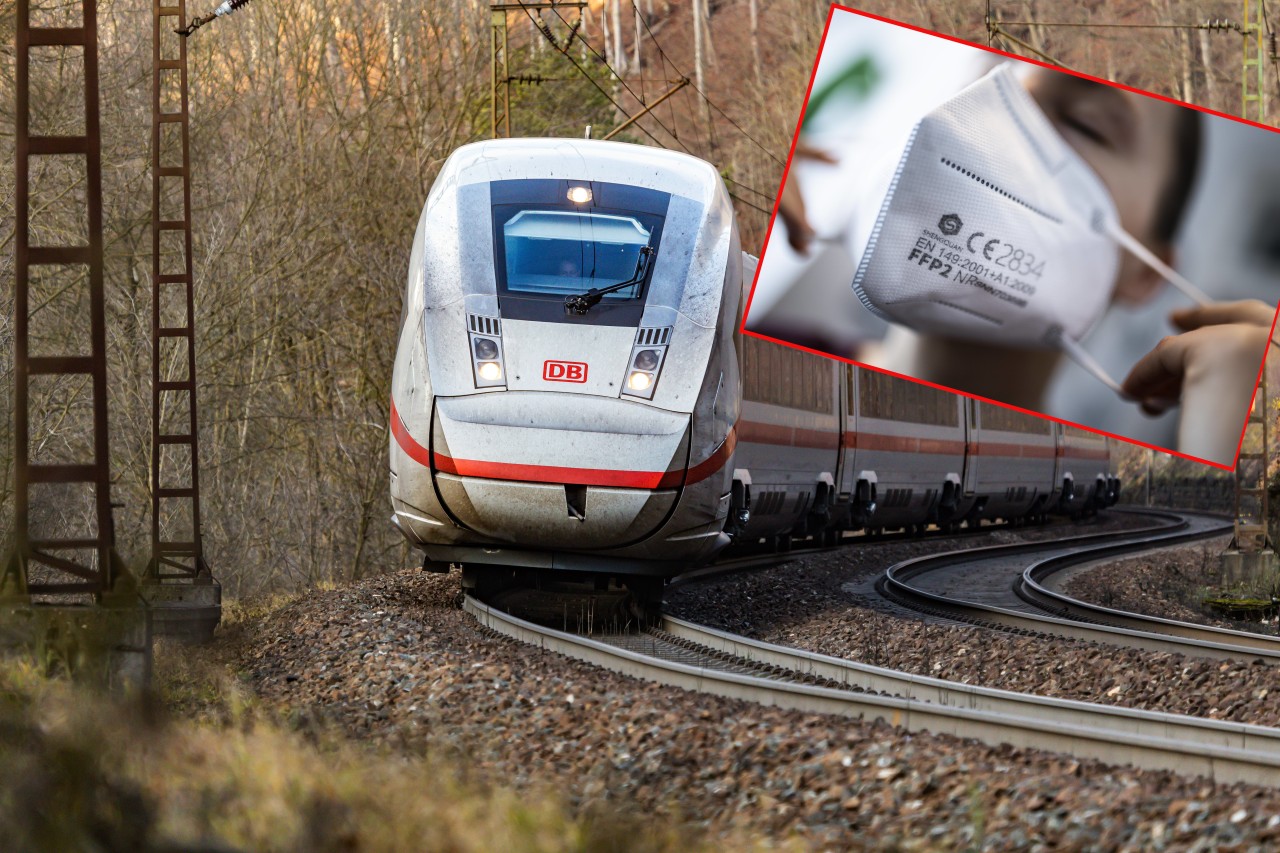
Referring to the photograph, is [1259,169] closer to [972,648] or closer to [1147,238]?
[1147,238]

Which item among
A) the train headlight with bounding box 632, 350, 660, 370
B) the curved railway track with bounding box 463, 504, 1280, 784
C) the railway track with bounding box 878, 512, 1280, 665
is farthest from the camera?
the railway track with bounding box 878, 512, 1280, 665

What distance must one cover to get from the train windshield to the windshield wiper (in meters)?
0.02

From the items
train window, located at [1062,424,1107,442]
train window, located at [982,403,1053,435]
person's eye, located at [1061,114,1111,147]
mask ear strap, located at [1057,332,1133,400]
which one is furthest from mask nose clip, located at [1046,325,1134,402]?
train window, located at [1062,424,1107,442]

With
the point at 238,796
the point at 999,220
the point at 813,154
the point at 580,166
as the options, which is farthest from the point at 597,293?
the point at 238,796

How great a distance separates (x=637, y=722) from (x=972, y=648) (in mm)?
4811

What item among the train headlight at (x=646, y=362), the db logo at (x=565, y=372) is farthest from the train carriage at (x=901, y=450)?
the db logo at (x=565, y=372)

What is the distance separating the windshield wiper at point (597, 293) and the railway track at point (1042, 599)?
13.3ft

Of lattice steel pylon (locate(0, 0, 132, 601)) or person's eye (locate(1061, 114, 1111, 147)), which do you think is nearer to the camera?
lattice steel pylon (locate(0, 0, 132, 601))

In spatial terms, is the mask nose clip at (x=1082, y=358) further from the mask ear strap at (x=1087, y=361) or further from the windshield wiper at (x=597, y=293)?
the windshield wiper at (x=597, y=293)

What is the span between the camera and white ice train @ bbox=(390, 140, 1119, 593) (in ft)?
31.6

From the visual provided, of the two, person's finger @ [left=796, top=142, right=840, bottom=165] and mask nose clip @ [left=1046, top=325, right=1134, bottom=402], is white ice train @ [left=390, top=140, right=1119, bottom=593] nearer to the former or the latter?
person's finger @ [left=796, top=142, right=840, bottom=165]

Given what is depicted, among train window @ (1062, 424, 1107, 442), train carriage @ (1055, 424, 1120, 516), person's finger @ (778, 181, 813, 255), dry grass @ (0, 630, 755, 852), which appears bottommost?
train carriage @ (1055, 424, 1120, 516)

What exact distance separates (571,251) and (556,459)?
144 cm

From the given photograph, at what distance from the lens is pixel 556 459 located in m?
9.58
